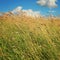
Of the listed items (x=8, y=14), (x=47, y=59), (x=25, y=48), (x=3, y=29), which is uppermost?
(x=8, y=14)

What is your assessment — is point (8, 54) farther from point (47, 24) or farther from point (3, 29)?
point (47, 24)

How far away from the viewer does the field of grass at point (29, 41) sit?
5.87 m

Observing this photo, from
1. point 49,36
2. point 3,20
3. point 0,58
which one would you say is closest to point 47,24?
point 49,36

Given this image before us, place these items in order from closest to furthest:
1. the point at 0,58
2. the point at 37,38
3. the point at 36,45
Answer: the point at 0,58
the point at 36,45
the point at 37,38

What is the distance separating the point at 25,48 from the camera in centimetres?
603

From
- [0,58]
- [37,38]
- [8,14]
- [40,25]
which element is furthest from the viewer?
[8,14]

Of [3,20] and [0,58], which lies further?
[3,20]

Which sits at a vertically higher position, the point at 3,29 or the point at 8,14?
the point at 8,14

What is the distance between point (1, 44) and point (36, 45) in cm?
108

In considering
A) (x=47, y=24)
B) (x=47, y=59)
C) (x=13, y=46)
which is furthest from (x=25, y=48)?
(x=47, y=24)

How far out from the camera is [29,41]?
20.6 feet

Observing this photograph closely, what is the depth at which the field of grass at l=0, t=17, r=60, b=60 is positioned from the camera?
5.87m

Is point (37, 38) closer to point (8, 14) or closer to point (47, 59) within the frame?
point (47, 59)

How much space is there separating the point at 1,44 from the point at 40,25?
6.31 ft
